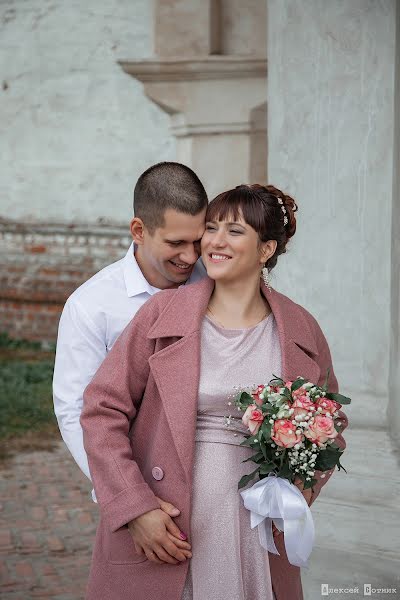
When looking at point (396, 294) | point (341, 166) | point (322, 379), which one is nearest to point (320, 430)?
point (322, 379)

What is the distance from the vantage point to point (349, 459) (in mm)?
3932

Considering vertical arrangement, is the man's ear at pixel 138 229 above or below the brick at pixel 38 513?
above

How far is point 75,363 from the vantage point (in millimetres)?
2939

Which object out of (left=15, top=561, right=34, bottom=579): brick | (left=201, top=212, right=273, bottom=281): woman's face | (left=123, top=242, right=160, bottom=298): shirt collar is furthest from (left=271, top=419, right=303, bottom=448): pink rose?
(left=15, top=561, right=34, bottom=579): brick

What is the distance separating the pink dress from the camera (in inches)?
106

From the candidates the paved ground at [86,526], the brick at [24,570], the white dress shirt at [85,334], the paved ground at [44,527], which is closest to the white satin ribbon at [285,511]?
the white dress shirt at [85,334]

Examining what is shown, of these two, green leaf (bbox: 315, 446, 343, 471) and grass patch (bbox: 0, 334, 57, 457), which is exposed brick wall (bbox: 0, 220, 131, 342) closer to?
grass patch (bbox: 0, 334, 57, 457)

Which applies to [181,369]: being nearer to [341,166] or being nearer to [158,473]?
[158,473]

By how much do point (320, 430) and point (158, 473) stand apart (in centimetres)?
51

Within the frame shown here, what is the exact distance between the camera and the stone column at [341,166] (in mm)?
3826

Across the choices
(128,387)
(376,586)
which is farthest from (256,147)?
(128,387)

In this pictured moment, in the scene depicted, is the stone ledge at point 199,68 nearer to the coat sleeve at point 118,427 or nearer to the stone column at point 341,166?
the stone column at point 341,166

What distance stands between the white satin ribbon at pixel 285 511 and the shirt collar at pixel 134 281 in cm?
73

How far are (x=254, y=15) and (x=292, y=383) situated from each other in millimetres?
3483
